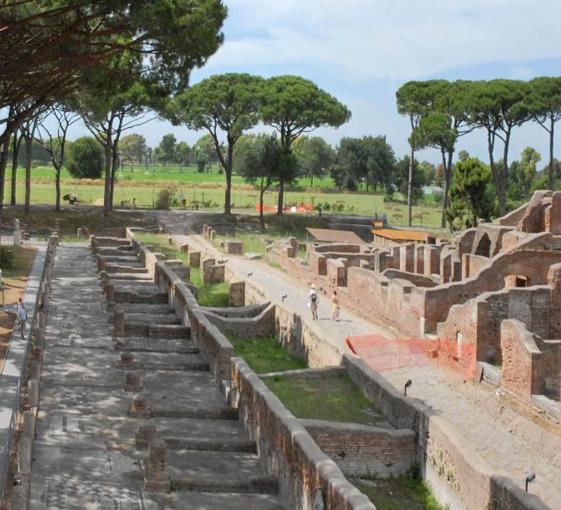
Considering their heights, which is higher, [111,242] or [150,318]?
[111,242]

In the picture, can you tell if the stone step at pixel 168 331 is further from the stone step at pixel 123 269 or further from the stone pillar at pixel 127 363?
the stone step at pixel 123 269

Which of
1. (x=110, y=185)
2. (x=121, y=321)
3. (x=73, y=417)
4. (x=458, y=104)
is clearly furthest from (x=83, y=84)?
(x=458, y=104)

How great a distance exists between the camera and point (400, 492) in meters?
12.1

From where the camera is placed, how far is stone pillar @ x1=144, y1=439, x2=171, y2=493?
11188mm

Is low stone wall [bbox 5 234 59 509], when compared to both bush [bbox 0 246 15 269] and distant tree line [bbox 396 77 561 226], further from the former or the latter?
distant tree line [bbox 396 77 561 226]

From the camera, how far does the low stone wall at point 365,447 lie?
12.3 meters

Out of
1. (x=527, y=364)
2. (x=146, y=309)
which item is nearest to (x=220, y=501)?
(x=527, y=364)

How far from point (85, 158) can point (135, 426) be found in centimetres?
5995

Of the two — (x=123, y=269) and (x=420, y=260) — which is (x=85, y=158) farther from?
(x=420, y=260)

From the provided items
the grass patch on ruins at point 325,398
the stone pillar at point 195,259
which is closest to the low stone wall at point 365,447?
the grass patch on ruins at point 325,398

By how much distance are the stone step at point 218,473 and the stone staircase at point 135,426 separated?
0.04 feet

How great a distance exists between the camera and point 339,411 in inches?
559

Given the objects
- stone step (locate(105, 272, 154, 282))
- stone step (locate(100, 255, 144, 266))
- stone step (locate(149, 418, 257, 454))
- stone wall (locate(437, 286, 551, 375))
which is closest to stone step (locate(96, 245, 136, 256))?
stone step (locate(100, 255, 144, 266))

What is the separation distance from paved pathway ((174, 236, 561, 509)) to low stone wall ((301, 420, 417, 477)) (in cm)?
92
